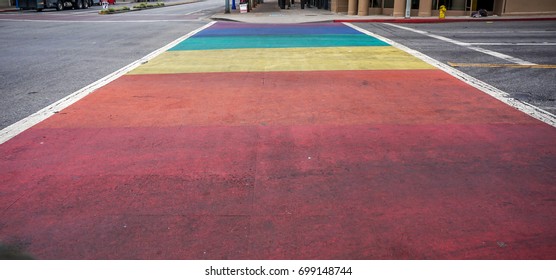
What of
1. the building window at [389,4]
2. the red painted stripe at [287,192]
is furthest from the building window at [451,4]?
the red painted stripe at [287,192]

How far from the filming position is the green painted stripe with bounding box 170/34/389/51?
47.8 feet

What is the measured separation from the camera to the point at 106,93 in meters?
8.20

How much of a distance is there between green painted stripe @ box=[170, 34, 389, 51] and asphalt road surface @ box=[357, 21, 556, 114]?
1456 mm

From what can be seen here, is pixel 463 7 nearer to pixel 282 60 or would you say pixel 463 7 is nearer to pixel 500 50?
pixel 500 50

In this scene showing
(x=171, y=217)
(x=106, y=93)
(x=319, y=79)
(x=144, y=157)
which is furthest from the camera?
(x=319, y=79)

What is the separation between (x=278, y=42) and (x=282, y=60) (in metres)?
4.02

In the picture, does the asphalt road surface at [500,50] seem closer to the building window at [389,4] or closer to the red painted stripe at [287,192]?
the red painted stripe at [287,192]

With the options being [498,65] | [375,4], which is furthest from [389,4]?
[498,65]

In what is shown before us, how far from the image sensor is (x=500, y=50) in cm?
1317

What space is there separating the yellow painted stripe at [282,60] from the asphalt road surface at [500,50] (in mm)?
1298

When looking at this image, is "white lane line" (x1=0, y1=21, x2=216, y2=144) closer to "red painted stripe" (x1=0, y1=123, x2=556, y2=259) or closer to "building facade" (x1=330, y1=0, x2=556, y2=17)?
"red painted stripe" (x1=0, y1=123, x2=556, y2=259)
